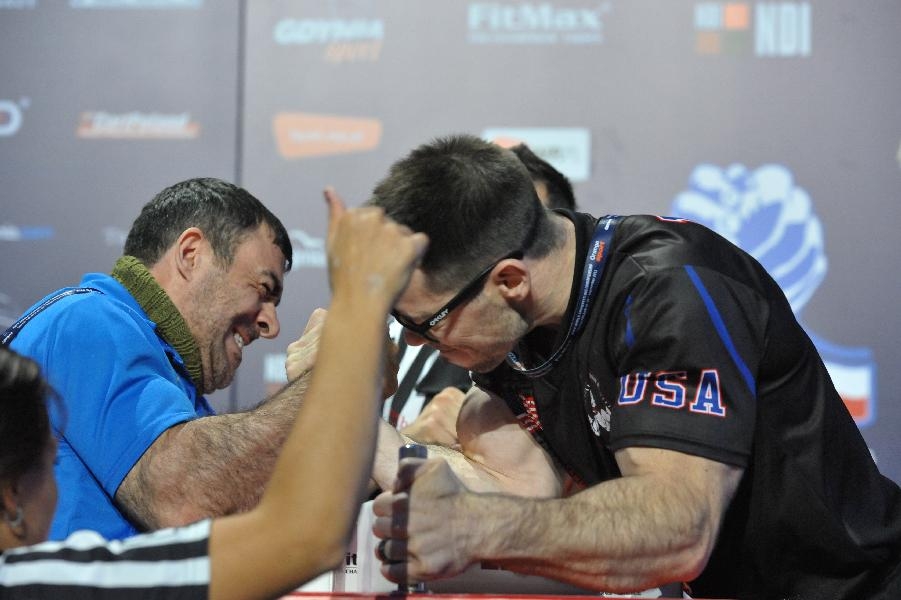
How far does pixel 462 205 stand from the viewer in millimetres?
1796

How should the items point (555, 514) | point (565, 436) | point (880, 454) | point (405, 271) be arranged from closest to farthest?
1. point (405, 271)
2. point (555, 514)
3. point (565, 436)
4. point (880, 454)

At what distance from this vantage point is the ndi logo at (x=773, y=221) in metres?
4.34

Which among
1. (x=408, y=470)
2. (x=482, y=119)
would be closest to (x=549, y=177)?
(x=482, y=119)

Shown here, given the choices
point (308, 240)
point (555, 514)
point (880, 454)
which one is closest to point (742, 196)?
point (880, 454)

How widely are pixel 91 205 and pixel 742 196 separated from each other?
9.33 feet

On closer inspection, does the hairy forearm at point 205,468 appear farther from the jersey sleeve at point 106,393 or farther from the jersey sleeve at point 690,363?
the jersey sleeve at point 690,363

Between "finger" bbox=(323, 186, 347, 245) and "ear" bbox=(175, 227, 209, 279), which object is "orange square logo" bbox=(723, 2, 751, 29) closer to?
"ear" bbox=(175, 227, 209, 279)

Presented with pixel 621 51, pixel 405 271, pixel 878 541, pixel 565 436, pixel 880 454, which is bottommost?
pixel 880 454

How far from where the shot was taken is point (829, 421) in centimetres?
184

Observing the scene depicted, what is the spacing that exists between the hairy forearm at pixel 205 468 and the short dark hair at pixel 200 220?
51cm

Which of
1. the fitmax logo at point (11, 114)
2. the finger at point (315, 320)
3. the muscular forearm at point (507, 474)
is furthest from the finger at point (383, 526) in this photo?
the fitmax logo at point (11, 114)

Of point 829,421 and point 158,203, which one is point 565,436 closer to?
point 829,421

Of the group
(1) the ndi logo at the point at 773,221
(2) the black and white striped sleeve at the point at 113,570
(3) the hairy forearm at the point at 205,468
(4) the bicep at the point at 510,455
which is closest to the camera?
(2) the black and white striped sleeve at the point at 113,570

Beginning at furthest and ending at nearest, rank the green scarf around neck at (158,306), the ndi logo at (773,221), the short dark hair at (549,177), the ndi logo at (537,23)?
the ndi logo at (537,23), the ndi logo at (773,221), the short dark hair at (549,177), the green scarf around neck at (158,306)
